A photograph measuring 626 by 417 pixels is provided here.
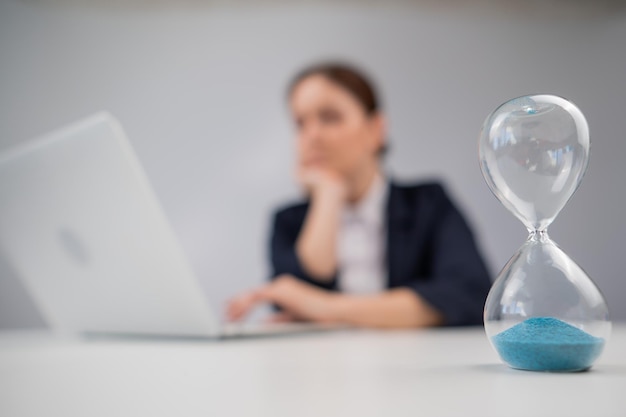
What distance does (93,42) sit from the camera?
321 centimetres

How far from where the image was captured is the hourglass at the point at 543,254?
68 cm

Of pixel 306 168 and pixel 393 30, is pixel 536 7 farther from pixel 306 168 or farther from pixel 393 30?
pixel 306 168

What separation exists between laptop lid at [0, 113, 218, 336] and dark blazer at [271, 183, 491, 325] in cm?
94

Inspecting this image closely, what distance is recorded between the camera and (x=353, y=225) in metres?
2.47

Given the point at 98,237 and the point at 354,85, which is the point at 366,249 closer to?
the point at 354,85

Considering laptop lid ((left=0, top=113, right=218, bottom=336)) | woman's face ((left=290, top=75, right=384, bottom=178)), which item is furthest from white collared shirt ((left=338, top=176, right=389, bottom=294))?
laptop lid ((left=0, top=113, right=218, bottom=336))

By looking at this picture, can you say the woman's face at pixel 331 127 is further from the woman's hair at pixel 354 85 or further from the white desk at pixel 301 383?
the white desk at pixel 301 383

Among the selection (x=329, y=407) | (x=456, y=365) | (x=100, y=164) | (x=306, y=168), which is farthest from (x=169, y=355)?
(x=306, y=168)

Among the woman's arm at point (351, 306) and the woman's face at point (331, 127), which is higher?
the woman's face at point (331, 127)

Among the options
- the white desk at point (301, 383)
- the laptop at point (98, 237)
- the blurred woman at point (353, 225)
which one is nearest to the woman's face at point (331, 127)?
the blurred woman at point (353, 225)

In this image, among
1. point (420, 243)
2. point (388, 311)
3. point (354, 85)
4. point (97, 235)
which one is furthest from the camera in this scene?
point (354, 85)

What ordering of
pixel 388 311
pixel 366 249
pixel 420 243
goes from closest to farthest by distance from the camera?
1. pixel 388 311
2. pixel 420 243
3. pixel 366 249

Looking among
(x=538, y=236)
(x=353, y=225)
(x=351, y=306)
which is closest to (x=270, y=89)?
(x=353, y=225)

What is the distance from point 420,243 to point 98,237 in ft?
4.27
